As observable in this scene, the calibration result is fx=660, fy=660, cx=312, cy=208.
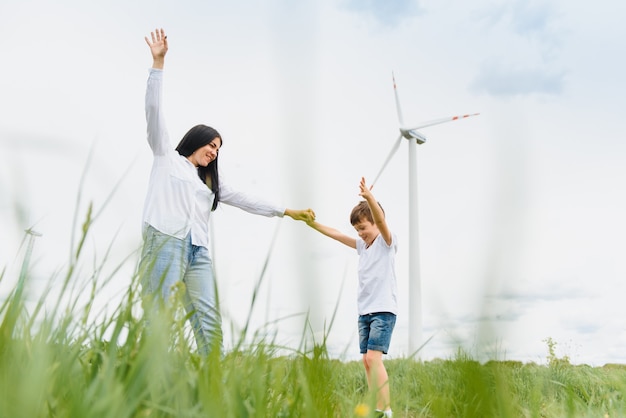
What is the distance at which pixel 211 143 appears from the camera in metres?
Result: 4.87

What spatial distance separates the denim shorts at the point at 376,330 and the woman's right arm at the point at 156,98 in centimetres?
201

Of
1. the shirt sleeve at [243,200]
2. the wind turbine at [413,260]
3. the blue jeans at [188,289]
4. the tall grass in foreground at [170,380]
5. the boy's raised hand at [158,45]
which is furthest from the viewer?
the shirt sleeve at [243,200]

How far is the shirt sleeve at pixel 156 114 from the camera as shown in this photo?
168 inches

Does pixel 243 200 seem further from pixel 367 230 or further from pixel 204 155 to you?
pixel 367 230

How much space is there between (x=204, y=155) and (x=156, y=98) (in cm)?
61

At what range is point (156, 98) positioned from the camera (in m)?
4.37

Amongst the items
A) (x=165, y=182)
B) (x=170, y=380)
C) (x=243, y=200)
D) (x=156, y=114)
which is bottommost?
(x=170, y=380)

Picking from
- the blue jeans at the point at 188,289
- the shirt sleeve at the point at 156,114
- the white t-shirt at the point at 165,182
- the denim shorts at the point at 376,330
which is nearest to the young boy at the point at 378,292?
the denim shorts at the point at 376,330

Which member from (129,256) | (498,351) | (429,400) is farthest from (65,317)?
(498,351)

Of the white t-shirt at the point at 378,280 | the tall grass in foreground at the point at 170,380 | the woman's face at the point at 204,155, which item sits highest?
the woman's face at the point at 204,155

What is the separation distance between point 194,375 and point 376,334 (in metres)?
3.81

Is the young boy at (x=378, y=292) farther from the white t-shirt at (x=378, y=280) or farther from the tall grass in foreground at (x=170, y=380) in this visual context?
the tall grass in foreground at (x=170, y=380)

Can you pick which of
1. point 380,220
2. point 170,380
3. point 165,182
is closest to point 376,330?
point 380,220

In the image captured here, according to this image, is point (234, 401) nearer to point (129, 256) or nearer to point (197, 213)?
point (129, 256)
